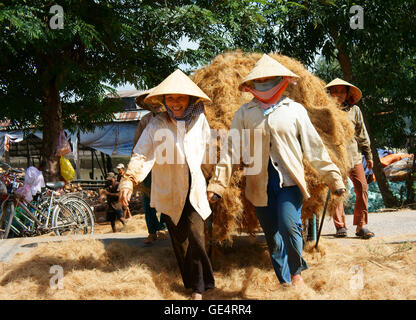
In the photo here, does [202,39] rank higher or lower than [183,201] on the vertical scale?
higher

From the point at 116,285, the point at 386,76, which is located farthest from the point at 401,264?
the point at 386,76

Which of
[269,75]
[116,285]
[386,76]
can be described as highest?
[386,76]

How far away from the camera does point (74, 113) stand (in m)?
10.9

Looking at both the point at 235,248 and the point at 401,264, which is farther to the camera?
the point at 235,248

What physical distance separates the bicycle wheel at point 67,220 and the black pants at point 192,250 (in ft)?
16.0

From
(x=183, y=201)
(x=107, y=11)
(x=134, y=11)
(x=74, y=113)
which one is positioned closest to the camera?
(x=183, y=201)

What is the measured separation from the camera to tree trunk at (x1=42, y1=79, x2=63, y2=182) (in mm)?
9797

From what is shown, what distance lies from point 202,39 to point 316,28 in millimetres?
2294

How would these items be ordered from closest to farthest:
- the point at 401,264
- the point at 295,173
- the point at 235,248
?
the point at 295,173 → the point at 401,264 → the point at 235,248

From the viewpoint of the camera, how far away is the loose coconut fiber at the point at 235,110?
168 inches

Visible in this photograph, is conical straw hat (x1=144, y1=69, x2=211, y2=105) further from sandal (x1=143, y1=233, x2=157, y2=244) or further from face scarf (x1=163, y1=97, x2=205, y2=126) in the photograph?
sandal (x1=143, y1=233, x2=157, y2=244)

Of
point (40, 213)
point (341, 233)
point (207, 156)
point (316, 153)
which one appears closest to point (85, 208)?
point (40, 213)

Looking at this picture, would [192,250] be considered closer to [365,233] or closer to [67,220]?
[365,233]

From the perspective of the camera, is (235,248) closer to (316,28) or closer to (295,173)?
(295,173)
